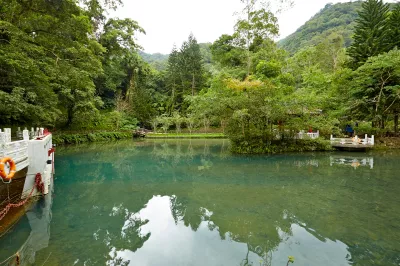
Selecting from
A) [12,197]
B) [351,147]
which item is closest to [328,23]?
[351,147]

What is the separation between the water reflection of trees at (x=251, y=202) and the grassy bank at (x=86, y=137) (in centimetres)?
1218

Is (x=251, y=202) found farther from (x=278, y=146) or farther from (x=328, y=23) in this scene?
(x=328, y=23)

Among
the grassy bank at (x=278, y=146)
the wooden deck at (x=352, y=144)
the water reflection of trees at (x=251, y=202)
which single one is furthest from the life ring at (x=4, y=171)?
the wooden deck at (x=352, y=144)

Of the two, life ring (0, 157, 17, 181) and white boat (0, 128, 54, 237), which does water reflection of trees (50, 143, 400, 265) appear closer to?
white boat (0, 128, 54, 237)

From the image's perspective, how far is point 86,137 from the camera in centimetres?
2431

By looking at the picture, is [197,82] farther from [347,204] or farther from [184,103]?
[347,204]

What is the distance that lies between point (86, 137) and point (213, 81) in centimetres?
1458

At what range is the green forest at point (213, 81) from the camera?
9883 mm

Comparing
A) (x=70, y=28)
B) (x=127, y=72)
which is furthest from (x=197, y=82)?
(x=70, y=28)

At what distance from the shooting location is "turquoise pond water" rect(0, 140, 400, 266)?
3.87 m

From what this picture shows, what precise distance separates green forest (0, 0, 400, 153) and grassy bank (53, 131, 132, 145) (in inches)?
61.5

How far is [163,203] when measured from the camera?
6523 millimetres

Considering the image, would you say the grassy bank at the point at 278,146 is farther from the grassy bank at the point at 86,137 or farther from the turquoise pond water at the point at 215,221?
the grassy bank at the point at 86,137

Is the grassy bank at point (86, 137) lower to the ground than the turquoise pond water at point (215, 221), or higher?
higher
